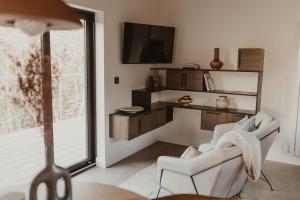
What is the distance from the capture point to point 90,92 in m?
3.87

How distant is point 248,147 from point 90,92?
2.26 metres

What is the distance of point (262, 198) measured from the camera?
3.17 m

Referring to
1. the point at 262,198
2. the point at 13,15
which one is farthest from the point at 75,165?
the point at 13,15

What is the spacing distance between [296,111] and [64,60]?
3294 millimetres

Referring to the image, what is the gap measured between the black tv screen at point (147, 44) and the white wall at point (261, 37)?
14.6 inches

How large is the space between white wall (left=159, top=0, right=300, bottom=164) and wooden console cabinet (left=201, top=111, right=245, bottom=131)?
51cm

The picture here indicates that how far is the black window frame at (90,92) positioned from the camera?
12.2 ft

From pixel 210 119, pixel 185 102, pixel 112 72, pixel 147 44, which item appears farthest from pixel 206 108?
pixel 112 72

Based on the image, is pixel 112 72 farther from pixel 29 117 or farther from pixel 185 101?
pixel 29 117

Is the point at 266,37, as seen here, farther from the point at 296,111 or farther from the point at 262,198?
the point at 262,198

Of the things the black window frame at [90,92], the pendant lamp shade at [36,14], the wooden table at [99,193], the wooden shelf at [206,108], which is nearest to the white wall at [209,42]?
the black window frame at [90,92]

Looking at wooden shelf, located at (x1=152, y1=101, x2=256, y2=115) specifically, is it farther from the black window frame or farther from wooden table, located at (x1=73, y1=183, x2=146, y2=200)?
wooden table, located at (x1=73, y1=183, x2=146, y2=200)

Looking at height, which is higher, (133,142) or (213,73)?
(213,73)

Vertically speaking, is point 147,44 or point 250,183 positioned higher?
point 147,44
